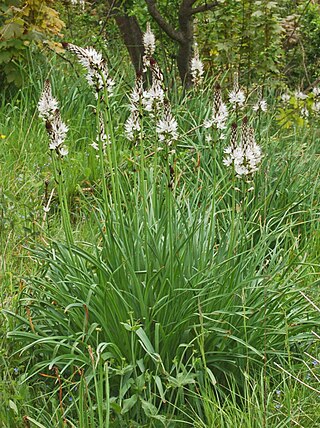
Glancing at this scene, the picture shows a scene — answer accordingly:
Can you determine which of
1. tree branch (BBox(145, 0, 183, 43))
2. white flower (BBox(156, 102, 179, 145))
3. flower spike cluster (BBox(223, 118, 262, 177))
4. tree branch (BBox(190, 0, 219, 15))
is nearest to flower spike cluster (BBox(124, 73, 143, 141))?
white flower (BBox(156, 102, 179, 145))

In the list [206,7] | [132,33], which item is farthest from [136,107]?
[132,33]

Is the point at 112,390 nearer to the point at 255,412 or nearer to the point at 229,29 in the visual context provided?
the point at 255,412

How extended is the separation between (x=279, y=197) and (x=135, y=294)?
2.03 metres

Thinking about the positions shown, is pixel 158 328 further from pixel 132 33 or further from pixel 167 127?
pixel 132 33

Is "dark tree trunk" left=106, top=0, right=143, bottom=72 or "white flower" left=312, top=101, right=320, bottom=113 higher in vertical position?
"dark tree trunk" left=106, top=0, right=143, bottom=72

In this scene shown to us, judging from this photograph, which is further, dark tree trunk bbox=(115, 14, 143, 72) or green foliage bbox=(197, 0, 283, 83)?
dark tree trunk bbox=(115, 14, 143, 72)

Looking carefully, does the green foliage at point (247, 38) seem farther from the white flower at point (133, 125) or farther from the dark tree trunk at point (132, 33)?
the white flower at point (133, 125)

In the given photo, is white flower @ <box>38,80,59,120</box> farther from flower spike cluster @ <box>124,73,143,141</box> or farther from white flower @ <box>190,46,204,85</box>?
white flower @ <box>190,46,204,85</box>

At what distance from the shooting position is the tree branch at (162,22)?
7418mm

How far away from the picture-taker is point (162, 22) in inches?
295

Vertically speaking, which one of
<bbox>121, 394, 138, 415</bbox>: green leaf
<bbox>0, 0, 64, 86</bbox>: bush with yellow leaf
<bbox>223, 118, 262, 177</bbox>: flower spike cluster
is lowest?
<bbox>121, 394, 138, 415</bbox>: green leaf

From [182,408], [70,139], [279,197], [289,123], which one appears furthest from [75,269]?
[289,123]

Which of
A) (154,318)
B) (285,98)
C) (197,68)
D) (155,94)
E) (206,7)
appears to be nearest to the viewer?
(155,94)

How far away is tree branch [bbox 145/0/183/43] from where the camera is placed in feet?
24.3
